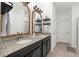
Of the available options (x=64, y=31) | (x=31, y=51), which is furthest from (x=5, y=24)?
(x=64, y=31)

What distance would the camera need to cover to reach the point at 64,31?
7.25m

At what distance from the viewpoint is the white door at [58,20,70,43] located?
700cm

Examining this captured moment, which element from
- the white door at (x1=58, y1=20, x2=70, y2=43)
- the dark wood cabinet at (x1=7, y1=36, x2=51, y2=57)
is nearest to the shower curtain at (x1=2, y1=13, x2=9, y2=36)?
the dark wood cabinet at (x1=7, y1=36, x2=51, y2=57)

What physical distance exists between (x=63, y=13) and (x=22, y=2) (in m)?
5.03

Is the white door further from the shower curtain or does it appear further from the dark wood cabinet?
the shower curtain

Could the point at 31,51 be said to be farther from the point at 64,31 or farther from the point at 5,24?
the point at 64,31

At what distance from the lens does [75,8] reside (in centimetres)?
555

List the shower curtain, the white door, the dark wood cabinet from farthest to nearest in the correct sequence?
the white door, the shower curtain, the dark wood cabinet

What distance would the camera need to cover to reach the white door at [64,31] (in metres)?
7.00

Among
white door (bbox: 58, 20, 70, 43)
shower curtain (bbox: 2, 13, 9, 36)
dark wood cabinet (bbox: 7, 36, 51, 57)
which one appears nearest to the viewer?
dark wood cabinet (bbox: 7, 36, 51, 57)

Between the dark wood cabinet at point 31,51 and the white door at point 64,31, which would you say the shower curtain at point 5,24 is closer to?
the dark wood cabinet at point 31,51

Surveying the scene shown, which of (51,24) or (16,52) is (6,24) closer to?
(16,52)

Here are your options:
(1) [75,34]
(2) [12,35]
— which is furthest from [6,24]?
(1) [75,34]

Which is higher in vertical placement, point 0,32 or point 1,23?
point 1,23
